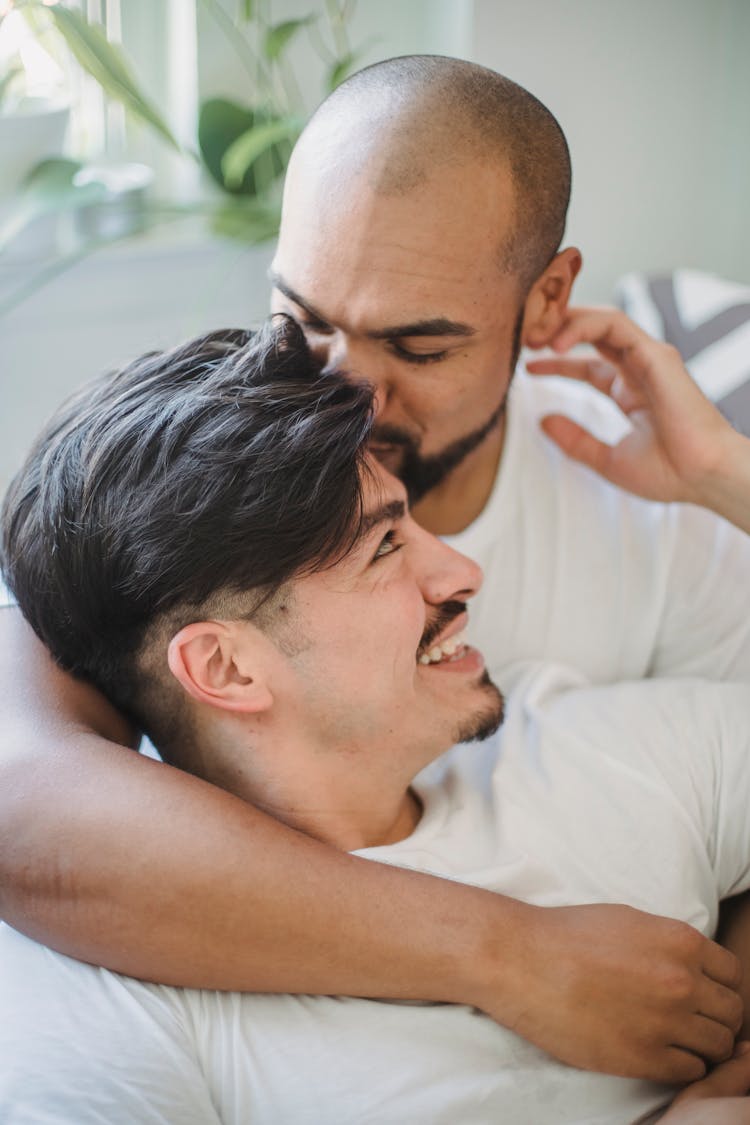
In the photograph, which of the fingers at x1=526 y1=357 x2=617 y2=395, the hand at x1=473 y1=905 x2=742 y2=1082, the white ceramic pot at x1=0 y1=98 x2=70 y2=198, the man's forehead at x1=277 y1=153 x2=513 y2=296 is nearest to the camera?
the hand at x1=473 y1=905 x2=742 y2=1082

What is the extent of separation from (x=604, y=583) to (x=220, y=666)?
64 cm

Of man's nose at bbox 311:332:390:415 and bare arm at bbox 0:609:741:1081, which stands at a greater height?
man's nose at bbox 311:332:390:415

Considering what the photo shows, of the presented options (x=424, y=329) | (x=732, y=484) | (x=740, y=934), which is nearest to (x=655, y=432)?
(x=732, y=484)

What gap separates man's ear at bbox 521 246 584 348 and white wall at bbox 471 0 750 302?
62cm

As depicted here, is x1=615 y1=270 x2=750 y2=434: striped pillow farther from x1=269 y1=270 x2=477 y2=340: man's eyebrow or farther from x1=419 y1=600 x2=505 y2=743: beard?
x1=419 y1=600 x2=505 y2=743: beard

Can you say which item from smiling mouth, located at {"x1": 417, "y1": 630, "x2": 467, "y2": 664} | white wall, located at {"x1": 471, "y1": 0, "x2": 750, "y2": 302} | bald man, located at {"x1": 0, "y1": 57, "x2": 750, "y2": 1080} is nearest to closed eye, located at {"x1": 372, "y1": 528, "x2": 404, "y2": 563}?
smiling mouth, located at {"x1": 417, "y1": 630, "x2": 467, "y2": 664}

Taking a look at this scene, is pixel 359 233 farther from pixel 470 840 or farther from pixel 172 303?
pixel 172 303

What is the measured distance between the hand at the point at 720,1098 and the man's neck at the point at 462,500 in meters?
0.74

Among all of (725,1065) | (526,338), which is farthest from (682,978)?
(526,338)

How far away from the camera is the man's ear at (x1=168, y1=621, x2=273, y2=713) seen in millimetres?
1117

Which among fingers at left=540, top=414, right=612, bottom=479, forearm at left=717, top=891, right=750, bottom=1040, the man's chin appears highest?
fingers at left=540, top=414, right=612, bottom=479

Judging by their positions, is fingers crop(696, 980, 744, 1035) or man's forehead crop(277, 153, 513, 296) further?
man's forehead crop(277, 153, 513, 296)

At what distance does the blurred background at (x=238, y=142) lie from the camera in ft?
6.55

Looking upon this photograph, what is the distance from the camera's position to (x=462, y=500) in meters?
1.62
